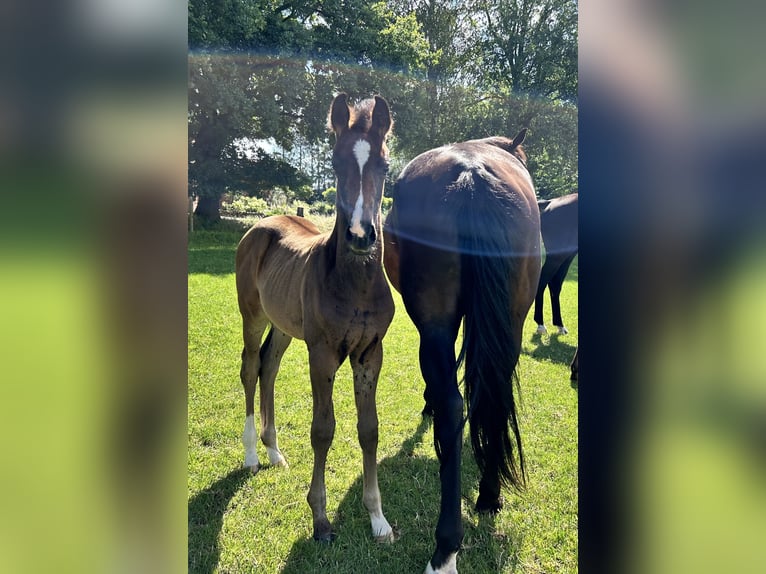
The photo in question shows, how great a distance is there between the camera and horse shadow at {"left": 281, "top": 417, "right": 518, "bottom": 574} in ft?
6.35

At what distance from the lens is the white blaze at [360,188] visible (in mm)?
1645

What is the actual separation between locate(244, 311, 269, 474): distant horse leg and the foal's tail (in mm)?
1438

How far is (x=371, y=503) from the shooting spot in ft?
7.07

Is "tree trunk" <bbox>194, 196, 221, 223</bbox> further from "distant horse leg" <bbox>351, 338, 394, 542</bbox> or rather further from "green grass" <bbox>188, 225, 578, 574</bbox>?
"distant horse leg" <bbox>351, 338, 394, 542</bbox>

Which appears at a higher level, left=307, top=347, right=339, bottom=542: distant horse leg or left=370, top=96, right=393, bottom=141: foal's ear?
left=370, top=96, right=393, bottom=141: foal's ear

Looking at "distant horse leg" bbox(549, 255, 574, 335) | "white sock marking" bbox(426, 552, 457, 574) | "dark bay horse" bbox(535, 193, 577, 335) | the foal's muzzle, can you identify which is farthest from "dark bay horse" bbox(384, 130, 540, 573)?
"distant horse leg" bbox(549, 255, 574, 335)

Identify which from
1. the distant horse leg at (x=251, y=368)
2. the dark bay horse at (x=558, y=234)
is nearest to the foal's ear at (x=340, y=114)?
the distant horse leg at (x=251, y=368)

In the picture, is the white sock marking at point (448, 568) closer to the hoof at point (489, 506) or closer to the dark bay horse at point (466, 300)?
the dark bay horse at point (466, 300)

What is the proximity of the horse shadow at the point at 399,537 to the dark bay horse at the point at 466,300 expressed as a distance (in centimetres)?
20
